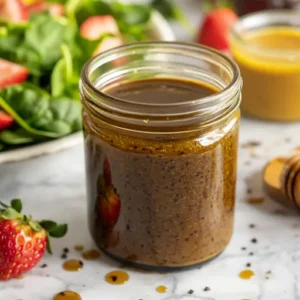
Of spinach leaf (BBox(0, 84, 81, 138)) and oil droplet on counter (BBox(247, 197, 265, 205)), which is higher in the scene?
spinach leaf (BBox(0, 84, 81, 138))

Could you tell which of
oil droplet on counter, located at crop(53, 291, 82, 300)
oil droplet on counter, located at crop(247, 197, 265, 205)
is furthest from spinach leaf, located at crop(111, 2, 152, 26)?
oil droplet on counter, located at crop(53, 291, 82, 300)

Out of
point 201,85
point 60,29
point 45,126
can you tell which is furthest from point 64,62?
point 201,85

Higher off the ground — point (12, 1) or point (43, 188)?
point (12, 1)

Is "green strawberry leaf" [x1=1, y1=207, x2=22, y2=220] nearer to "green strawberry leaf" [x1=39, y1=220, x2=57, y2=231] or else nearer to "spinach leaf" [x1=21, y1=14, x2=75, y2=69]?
"green strawberry leaf" [x1=39, y1=220, x2=57, y2=231]

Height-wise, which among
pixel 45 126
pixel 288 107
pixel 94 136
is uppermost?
pixel 94 136

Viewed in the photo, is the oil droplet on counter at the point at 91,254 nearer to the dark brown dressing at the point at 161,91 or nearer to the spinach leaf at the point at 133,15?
the dark brown dressing at the point at 161,91

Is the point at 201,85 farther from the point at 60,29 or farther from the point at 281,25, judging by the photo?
the point at 281,25

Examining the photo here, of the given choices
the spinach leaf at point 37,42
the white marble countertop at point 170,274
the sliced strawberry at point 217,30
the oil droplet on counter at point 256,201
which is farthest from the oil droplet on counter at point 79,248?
the sliced strawberry at point 217,30
